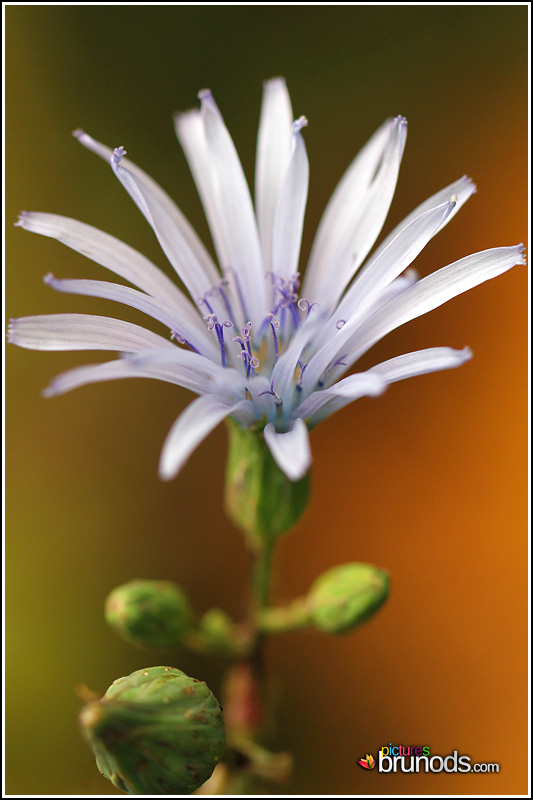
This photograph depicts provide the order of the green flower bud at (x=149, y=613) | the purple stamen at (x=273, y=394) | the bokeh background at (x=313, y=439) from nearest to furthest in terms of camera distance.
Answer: the purple stamen at (x=273, y=394) → the green flower bud at (x=149, y=613) → the bokeh background at (x=313, y=439)

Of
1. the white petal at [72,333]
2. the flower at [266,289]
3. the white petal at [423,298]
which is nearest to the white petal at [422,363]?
the flower at [266,289]

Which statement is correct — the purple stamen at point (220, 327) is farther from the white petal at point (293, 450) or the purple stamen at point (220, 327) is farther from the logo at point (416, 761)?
the logo at point (416, 761)

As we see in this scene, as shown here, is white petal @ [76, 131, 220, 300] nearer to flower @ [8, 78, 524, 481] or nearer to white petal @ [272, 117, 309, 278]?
flower @ [8, 78, 524, 481]

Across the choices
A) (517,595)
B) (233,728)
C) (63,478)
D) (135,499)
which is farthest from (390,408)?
(233,728)

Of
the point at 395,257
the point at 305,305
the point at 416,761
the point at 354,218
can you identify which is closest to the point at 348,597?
the point at 416,761

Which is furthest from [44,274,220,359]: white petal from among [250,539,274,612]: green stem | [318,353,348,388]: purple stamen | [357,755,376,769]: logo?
[357,755,376,769]: logo

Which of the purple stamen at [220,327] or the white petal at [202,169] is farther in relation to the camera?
the white petal at [202,169]

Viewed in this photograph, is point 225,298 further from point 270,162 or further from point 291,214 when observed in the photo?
point 270,162

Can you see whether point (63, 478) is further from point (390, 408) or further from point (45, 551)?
point (390, 408)
